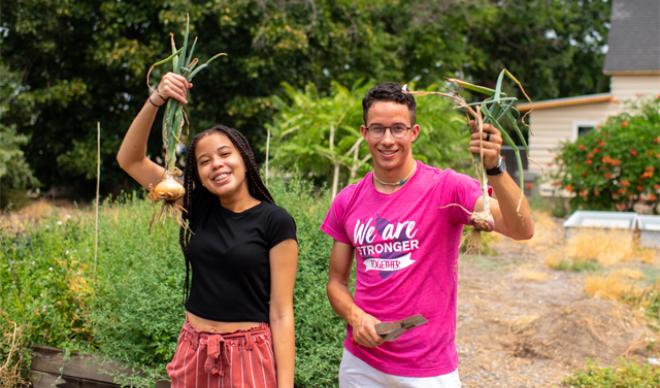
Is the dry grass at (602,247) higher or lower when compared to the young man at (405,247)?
lower

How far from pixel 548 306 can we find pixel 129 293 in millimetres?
4476

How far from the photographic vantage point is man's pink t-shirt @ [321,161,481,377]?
2459 mm

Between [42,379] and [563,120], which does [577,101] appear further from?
[42,379]

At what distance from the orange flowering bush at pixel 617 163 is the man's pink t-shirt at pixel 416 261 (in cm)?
1190

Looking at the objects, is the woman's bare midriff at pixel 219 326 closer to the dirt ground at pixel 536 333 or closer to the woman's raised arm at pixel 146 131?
the woman's raised arm at pixel 146 131

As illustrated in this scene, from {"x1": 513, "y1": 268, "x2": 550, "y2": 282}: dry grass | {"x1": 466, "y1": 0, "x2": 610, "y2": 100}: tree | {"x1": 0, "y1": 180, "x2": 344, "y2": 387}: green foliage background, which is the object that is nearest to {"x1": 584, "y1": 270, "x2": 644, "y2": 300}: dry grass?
{"x1": 513, "y1": 268, "x2": 550, "y2": 282}: dry grass

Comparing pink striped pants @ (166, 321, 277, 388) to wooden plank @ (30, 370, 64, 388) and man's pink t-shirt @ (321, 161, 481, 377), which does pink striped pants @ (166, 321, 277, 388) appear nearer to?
man's pink t-shirt @ (321, 161, 481, 377)

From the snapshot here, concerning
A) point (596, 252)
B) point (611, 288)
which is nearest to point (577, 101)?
point (596, 252)

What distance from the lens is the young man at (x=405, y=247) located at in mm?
2457

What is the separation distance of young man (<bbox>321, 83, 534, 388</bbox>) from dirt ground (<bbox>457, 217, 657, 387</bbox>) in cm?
256

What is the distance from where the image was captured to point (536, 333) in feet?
19.1

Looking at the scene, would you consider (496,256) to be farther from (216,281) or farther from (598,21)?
(598,21)

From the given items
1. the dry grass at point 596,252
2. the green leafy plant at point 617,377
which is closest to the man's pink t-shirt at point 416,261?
the green leafy plant at point 617,377

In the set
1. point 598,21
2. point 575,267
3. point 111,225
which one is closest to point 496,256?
point 575,267
